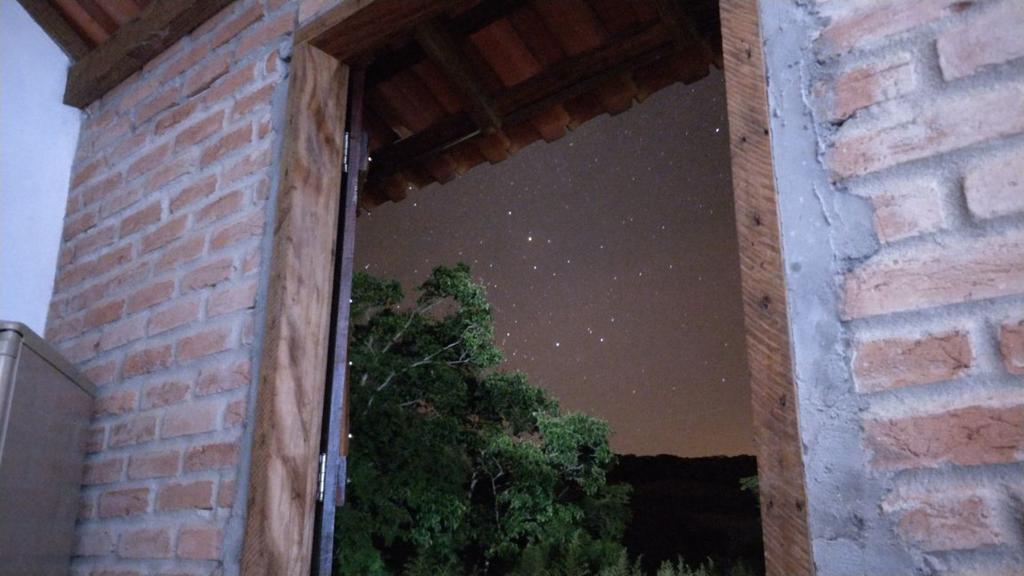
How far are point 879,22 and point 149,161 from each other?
187cm

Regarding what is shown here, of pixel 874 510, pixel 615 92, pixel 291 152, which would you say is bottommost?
pixel 874 510

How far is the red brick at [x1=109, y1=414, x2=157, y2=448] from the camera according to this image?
185 centimetres

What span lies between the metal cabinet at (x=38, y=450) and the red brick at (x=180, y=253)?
12.5 inches

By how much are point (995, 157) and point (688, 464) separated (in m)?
14.2

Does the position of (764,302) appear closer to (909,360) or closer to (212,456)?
(909,360)

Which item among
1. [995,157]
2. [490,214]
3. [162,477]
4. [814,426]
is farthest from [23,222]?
[490,214]

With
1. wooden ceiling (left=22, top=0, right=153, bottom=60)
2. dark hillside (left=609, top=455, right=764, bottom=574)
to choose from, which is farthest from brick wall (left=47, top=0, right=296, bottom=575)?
dark hillside (left=609, top=455, right=764, bottom=574)

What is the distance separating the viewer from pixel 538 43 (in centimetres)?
255

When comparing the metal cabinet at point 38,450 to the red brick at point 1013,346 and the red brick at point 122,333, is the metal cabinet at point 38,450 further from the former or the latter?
the red brick at point 1013,346

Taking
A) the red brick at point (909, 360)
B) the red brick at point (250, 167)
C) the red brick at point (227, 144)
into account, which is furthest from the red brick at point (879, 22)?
the red brick at point (227, 144)

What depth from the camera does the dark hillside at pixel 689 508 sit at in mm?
12766

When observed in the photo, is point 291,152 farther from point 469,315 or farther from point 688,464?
point 688,464

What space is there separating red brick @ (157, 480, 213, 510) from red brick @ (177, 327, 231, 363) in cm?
28

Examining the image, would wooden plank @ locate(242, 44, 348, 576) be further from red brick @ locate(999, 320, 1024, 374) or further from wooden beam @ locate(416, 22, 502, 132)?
red brick @ locate(999, 320, 1024, 374)
